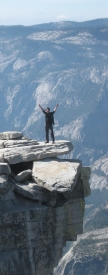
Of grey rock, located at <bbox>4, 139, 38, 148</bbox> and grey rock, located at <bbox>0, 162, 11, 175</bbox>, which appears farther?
grey rock, located at <bbox>4, 139, 38, 148</bbox>


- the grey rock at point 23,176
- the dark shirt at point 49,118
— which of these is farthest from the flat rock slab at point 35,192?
the dark shirt at point 49,118

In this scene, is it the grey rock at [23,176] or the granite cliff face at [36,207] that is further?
the grey rock at [23,176]

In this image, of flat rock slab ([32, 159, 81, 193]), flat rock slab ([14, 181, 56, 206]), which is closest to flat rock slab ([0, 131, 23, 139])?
flat rock slab ([32, 159, 81, 193])

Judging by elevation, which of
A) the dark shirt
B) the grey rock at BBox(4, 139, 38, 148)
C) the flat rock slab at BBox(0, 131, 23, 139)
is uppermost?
the dark shirt

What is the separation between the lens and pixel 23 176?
28.0m

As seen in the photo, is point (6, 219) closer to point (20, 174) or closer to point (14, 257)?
point (14, 257)

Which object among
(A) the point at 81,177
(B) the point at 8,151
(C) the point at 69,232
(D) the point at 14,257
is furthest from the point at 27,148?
(D) the point at 14,257

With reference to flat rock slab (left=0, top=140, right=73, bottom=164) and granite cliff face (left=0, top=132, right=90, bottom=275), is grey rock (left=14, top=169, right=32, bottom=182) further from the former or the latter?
flat rock slab (left=0, top=140, right=73, bottom=164)

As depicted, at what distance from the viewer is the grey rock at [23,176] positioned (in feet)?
91.1

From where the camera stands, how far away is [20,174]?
27781 mm

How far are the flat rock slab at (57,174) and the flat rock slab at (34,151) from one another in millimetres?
402

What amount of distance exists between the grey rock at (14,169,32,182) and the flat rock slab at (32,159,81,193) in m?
0.25

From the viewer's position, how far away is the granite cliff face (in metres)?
24.9

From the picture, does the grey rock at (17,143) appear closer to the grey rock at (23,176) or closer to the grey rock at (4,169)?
the grey rock at (23,176)
